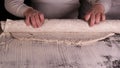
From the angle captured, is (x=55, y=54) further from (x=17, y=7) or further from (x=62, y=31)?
(x=17, y=7)

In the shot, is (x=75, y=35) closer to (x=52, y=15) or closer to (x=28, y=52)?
(x=28, y=52)

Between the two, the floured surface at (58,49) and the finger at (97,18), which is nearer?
the floured surface at (58,49)

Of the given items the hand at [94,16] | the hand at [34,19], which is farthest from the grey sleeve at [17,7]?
the hand at [94,16]

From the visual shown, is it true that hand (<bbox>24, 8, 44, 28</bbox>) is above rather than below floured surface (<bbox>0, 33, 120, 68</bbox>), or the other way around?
above

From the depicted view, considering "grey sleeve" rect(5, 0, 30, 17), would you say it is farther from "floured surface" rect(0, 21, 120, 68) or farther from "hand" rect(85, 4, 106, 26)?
"hand" rect(85, 4, 106, 26)

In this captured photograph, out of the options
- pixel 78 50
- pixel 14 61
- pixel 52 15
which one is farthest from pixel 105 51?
pixel 52 15

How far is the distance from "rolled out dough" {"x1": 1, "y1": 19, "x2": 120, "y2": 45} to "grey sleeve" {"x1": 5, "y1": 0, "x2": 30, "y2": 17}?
0.08 m

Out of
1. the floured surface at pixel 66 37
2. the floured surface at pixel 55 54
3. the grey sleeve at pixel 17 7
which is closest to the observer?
the floured surface at pixel 55 54

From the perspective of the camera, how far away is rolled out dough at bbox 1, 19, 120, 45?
876mm

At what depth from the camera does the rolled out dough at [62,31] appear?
876 mm

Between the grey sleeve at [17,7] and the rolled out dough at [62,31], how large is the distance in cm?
8

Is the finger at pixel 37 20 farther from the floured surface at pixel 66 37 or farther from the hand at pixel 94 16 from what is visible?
the hand at pixel 94 16

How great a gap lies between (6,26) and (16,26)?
0.13 feet

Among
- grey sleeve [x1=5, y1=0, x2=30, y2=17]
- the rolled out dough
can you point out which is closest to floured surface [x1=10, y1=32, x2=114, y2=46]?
the rolled out dough
